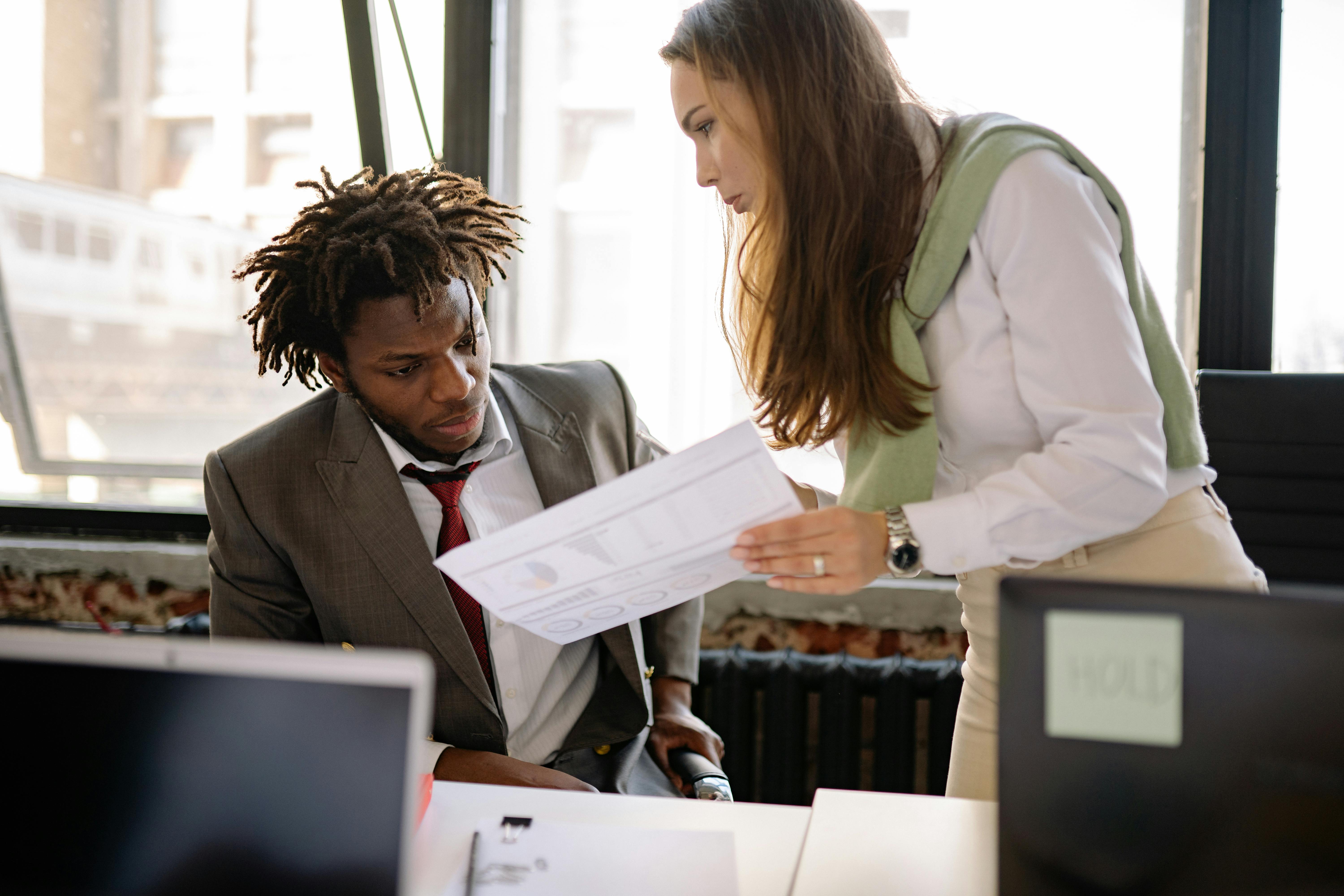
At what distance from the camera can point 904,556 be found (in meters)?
0.95

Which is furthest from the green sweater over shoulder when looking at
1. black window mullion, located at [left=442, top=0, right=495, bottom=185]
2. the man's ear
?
black window mullion, located at [left=442, top=0, right=495, bottom=185]

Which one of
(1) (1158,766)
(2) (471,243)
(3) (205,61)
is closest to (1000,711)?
(1) (1158,766)

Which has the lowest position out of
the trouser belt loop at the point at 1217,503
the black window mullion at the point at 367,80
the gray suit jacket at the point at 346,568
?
the gray suit jacket at the point at 346,568

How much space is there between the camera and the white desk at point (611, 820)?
83 centimetres

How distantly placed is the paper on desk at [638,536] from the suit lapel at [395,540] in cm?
37

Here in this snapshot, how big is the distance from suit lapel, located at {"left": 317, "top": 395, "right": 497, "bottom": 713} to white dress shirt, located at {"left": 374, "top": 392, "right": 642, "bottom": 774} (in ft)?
0.08

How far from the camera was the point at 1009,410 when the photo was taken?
998 millimetres

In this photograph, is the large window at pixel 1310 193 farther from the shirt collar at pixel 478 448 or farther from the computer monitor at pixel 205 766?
the computer monitor at pixel 205 766

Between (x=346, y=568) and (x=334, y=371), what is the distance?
0.32m

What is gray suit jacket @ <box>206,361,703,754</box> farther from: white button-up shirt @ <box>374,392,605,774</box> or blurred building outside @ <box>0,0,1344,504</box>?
blurred building outside @ <box>0,0,1344,504</box>

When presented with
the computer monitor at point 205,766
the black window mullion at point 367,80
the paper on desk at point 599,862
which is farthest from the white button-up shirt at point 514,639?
the black window mullion at point 367,80

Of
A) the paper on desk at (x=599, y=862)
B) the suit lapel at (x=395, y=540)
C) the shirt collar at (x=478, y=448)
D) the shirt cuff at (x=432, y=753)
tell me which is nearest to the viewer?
the paper on desk at (x=599, y=862)

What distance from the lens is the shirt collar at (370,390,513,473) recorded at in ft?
4.82

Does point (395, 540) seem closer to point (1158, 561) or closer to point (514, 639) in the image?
point (514, 639)
